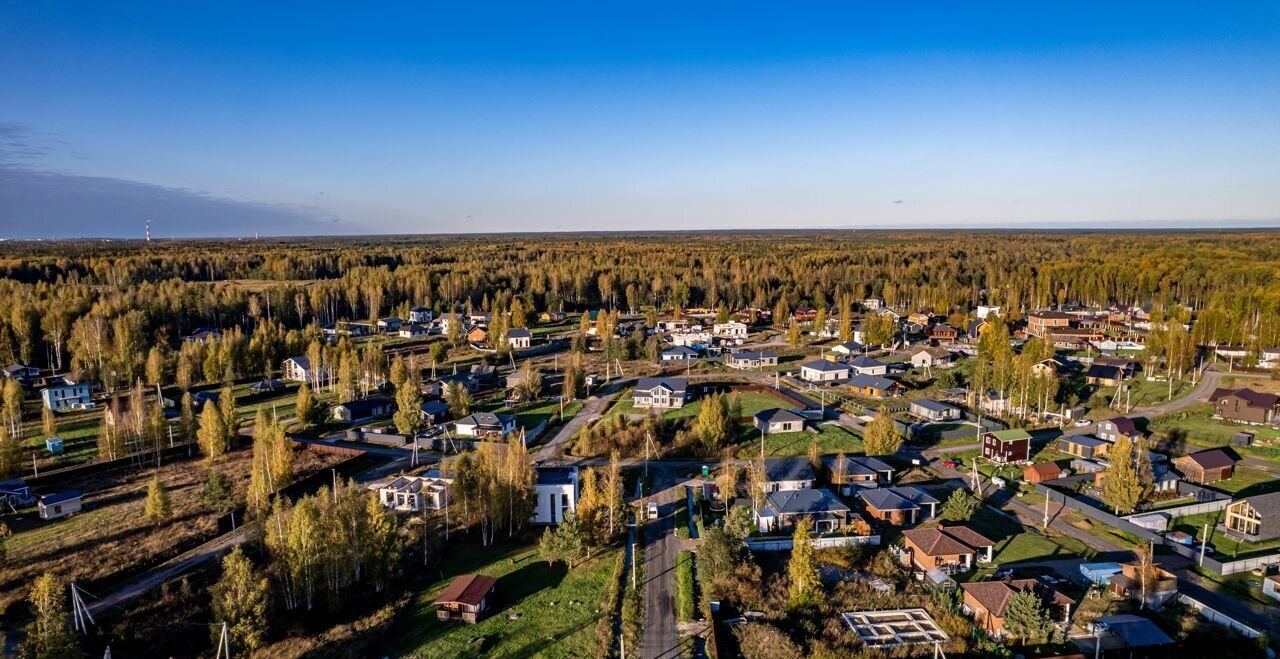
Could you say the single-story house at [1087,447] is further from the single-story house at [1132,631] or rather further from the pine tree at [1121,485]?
the single-story house at [1132,631]

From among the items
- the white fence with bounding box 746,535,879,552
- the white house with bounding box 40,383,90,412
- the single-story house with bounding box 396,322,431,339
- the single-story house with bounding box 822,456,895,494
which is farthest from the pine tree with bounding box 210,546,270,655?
the single-story house with bounding box 396,322,431,339

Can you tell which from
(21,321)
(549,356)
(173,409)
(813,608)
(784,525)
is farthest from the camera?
(549,356)

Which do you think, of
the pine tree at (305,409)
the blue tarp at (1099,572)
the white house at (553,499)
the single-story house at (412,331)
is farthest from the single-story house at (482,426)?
the single-story house at (412,331)

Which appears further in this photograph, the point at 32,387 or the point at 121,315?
the point at 121,315

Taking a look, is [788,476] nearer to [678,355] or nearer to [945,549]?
[945,549]

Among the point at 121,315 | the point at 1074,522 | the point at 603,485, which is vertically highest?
the point at 121,315

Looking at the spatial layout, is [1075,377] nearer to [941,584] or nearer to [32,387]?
[941,584]

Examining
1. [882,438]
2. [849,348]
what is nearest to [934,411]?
[882,438]

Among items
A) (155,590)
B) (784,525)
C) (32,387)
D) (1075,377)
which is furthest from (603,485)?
(32,387)
